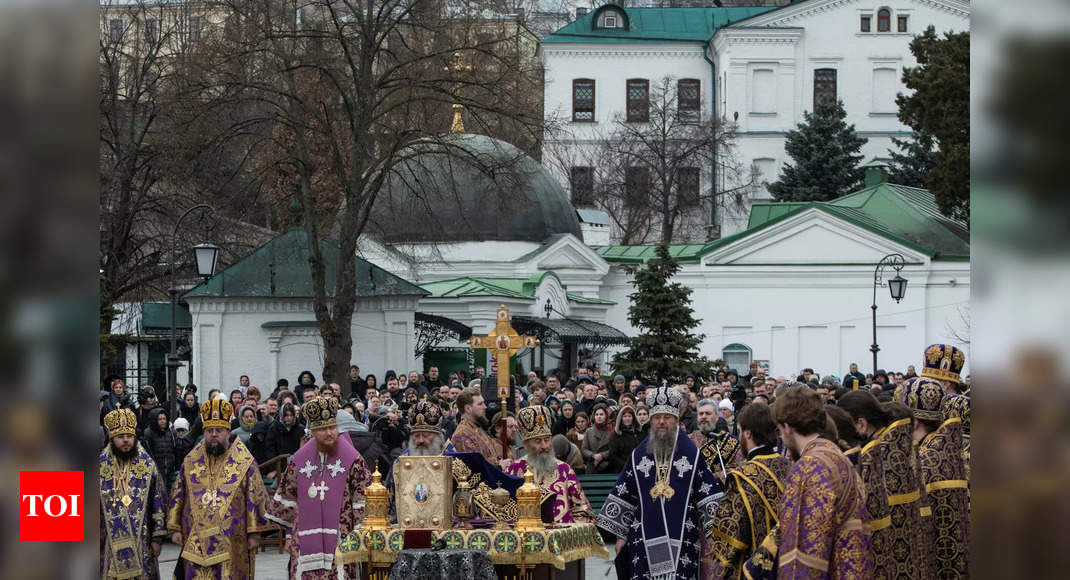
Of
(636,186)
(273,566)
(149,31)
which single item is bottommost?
(273,566)

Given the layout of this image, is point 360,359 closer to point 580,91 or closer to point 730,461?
point 730,461

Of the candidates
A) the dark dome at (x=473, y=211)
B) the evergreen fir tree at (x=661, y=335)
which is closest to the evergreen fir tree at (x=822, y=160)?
the dark dome at (x=473, y=211)

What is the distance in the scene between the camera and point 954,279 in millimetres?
41281

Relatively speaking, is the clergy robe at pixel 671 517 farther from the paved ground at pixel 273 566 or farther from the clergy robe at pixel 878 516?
the paved ground at pixel 273 566

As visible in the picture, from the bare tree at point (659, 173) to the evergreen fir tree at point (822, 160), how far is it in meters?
2.97

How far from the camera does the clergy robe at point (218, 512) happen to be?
374 inches

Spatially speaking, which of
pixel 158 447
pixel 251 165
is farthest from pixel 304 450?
pixel 251 165

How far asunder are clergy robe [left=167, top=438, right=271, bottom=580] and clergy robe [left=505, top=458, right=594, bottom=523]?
1752 millimetres

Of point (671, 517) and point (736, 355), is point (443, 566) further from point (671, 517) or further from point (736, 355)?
point (736, 355)

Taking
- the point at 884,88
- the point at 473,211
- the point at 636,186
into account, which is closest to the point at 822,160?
the point at 884,88

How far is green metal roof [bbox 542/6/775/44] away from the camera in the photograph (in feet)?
218

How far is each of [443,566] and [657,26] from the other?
6203 cm

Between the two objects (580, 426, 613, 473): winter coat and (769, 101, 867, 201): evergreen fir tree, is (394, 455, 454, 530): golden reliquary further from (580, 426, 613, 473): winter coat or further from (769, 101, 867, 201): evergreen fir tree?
(769, 101, 867, 201): evergreen fir tree

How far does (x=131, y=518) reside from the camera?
938 centimetres
